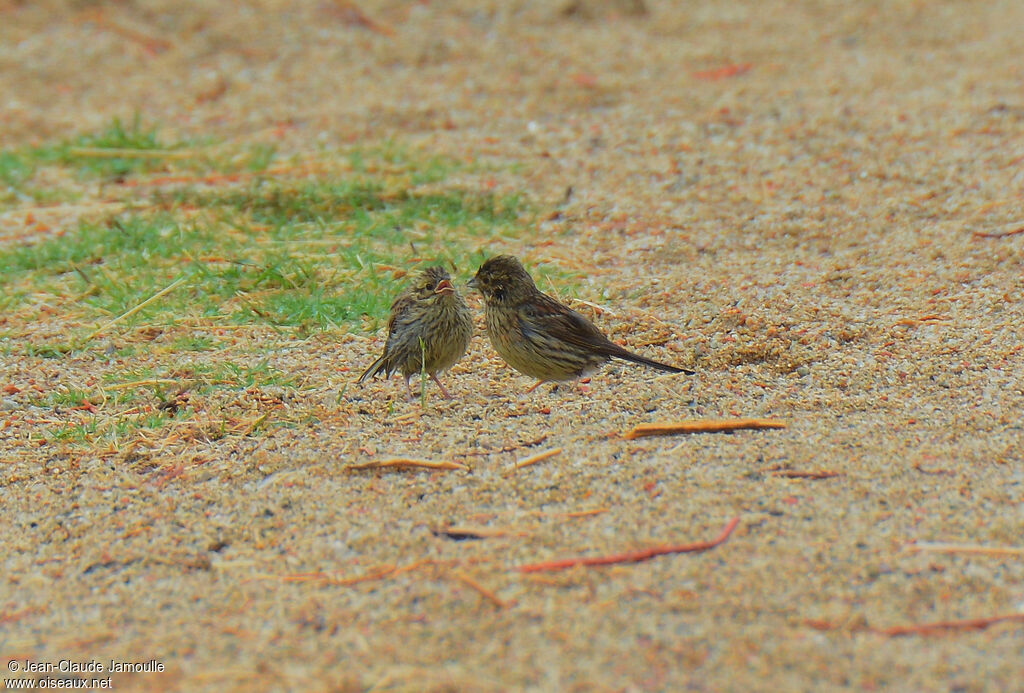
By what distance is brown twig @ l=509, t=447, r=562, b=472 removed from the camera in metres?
4.15

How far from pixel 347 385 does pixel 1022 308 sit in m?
3.02

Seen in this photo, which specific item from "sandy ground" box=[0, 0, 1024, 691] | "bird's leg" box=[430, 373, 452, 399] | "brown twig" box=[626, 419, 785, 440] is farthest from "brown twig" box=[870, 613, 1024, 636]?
"bird's leg" box=[430, 373, 452, 399]

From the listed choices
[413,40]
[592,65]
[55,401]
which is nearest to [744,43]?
[592,65]

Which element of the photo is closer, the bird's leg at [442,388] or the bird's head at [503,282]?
the bird's leg at [442,388]

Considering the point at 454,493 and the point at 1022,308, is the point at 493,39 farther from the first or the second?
the point at 454,493

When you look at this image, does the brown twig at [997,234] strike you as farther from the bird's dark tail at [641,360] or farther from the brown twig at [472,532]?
the brown twig at [472,532]

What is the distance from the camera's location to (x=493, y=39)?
1092 centimetres

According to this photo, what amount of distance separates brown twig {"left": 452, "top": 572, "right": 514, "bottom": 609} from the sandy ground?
1 cm

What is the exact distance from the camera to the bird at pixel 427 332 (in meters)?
4.95

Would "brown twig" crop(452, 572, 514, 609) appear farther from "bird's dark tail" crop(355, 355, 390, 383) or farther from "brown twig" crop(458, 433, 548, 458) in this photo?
"bird's dark tail" crop(355, 355, 390, 383)

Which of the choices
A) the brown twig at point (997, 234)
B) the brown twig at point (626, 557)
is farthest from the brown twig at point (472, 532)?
the brown twig at point (997, 234)

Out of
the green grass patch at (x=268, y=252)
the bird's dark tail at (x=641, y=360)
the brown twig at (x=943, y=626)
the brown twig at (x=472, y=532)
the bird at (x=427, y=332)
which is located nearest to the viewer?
the brown twig at (x=943, y=626)

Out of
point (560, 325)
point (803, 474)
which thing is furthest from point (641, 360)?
point (803, 474)

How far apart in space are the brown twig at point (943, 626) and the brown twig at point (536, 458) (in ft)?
4.73
